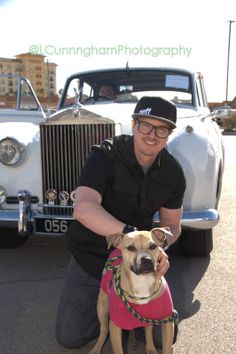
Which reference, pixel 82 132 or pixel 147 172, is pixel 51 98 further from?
pixel 147 172

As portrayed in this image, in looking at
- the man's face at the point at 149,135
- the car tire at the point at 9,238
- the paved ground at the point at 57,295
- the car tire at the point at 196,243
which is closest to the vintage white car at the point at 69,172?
the car tire at the point at 196,243

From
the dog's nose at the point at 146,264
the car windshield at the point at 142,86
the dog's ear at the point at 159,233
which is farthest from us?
the car windshield at the point at 142,86

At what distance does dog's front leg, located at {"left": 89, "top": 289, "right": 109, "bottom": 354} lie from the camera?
8.73 feet

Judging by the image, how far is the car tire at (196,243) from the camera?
4113mm

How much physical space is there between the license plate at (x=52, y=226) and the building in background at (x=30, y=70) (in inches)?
131

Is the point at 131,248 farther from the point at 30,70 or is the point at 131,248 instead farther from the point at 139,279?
the point at 30,70

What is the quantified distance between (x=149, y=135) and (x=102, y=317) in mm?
1082

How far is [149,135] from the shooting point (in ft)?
8.68

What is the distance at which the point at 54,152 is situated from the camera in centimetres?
394

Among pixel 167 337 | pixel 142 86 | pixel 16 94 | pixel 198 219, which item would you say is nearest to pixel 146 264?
pixel 167 337

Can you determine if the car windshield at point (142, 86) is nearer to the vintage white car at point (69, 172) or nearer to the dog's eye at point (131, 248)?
the vintage white car at point (69, 172)

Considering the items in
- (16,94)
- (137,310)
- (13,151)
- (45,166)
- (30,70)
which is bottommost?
(137,310)

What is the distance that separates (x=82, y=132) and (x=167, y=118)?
1.39 m

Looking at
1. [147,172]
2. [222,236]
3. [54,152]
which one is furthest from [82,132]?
[222,236]
